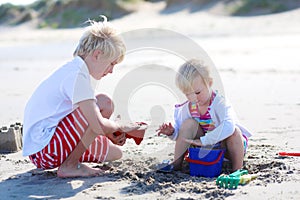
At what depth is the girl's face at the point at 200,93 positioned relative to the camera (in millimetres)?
3736

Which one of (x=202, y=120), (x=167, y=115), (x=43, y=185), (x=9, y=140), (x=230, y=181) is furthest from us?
(x=167, y=115)

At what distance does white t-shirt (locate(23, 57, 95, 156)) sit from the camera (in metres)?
3.69

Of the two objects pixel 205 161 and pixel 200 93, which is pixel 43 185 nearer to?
pixel 205 161

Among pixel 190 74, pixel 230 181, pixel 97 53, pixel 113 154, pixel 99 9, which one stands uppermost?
pixel 99 9

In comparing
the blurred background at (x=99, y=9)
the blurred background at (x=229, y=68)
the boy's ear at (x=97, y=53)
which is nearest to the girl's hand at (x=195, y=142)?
the boy's ear at (x=97, y=53)

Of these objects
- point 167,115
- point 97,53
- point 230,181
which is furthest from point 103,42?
point 167,115

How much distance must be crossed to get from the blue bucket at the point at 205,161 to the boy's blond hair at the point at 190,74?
390mm

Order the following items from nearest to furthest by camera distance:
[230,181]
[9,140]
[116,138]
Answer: [230,181]
[116,138]
[9,140]

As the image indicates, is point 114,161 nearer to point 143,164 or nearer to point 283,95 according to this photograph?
point 143,164

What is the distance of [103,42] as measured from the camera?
147 inches

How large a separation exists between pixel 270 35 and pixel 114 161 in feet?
40.4

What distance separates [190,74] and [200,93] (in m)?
0.15

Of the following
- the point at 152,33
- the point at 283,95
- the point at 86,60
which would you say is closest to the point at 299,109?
the point at 283,95

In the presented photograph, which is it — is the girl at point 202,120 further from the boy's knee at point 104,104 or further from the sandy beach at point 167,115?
the boy's knee at point 104,104
